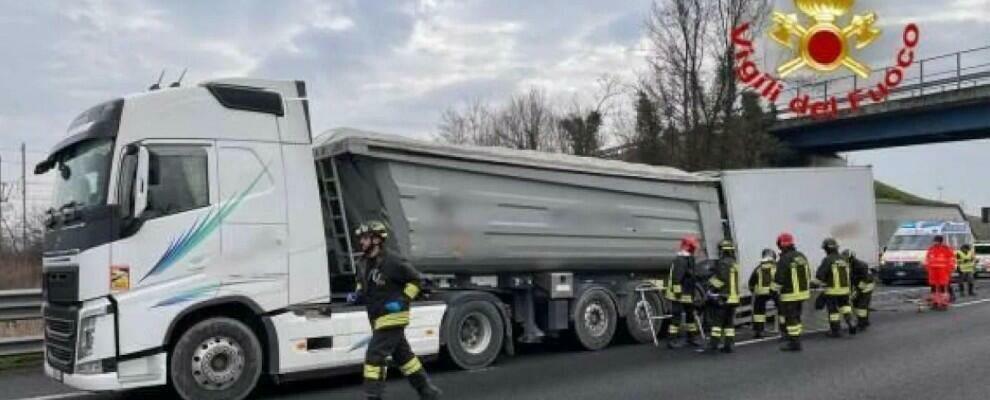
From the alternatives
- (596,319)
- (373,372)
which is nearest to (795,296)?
(596,319)

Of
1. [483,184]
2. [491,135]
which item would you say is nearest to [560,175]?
[483,184]

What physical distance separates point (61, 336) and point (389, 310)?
299 centimetres

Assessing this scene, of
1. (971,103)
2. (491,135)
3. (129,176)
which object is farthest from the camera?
(491,135)

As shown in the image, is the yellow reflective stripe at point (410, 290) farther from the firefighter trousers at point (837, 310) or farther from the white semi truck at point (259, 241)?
the firefighter trousers at point (837, 310)

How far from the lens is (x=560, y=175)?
12.1 metres

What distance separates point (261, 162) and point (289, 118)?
1.93 ft

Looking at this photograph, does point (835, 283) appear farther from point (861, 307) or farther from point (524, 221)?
point (524, 221)

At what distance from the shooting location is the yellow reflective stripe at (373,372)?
7.59 metres

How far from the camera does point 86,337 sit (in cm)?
791

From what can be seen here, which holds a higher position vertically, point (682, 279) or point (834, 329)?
point (682, 279)

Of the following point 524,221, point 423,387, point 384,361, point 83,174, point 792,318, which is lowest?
point 423,387

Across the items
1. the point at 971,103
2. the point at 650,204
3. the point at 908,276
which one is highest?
the point at 971,103

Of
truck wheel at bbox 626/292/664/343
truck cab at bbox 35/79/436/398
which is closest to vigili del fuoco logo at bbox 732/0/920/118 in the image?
truck wheel at bbox 626/292/664/343

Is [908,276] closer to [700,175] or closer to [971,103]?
[971,103]
